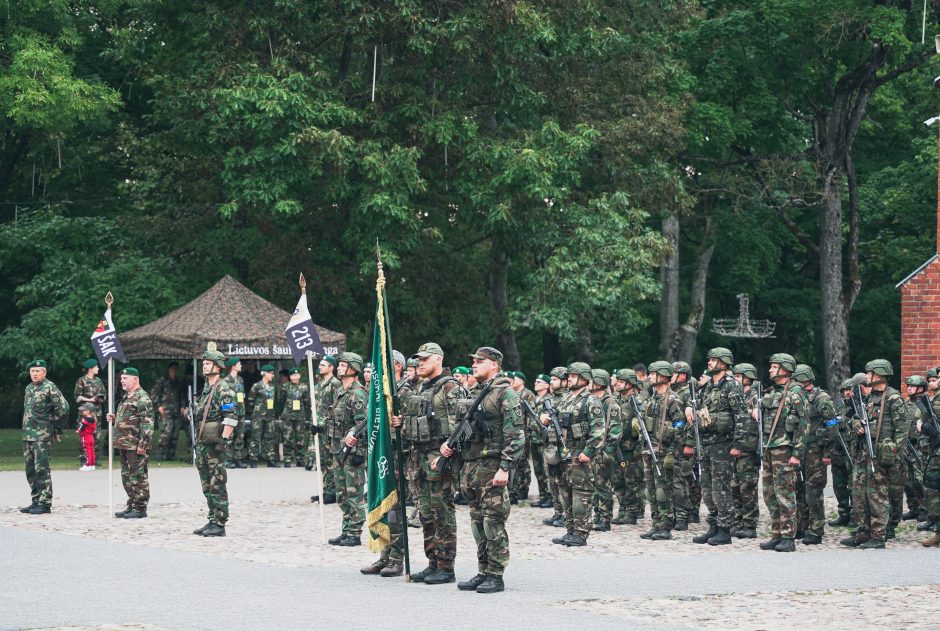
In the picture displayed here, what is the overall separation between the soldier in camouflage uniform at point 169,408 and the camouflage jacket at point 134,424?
1122 cm

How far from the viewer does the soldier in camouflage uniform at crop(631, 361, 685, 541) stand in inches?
702

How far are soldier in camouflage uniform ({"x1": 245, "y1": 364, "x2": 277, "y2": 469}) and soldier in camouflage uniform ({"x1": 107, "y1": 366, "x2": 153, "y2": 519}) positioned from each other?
9262mm

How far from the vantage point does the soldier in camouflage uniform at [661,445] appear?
17.8 m

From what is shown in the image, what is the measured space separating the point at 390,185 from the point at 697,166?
14.7m

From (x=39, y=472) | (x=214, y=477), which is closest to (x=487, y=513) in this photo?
(x=214, y=477)

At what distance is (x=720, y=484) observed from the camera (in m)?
17.2

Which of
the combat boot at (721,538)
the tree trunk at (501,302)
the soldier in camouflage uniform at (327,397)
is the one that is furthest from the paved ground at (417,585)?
the tree trunk at (501,302)

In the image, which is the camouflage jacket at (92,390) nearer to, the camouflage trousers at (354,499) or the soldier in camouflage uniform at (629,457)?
the soldier in camouflage uniform at (629,457)

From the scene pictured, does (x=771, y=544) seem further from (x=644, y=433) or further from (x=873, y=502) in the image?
(x=644, y=433)

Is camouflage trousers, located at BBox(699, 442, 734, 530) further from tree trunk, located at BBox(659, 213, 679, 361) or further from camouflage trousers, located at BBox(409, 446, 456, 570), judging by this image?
tree trunk, located at BBox(659, 213, 679, 361)

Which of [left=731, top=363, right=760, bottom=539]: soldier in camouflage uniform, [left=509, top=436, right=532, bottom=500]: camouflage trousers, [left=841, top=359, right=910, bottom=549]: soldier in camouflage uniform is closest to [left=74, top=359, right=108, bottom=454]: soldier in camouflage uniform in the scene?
[left=509, top=436, right=532, bottom=500]: camouflage trousers

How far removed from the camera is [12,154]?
121 ft

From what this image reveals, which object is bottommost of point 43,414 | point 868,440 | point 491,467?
point 491,467

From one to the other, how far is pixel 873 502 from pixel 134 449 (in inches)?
364
